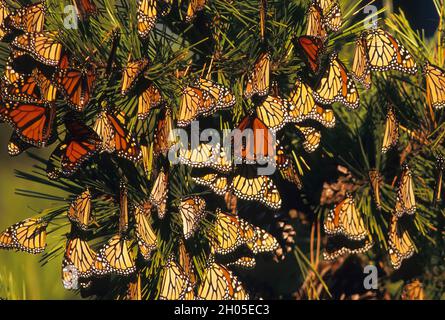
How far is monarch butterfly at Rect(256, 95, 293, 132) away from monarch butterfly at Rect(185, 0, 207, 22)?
0.12 meters

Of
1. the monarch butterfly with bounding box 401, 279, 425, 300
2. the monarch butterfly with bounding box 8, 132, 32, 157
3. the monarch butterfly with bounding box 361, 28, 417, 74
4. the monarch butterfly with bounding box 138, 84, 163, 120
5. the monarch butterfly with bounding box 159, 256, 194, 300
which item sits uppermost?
the monarch butterfly with bounding box 361, 28, 417, 74

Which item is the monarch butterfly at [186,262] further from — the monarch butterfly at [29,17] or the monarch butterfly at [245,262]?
the monarch butterfly at [29,17]

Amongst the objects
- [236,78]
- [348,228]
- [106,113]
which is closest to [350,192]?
[348,228]

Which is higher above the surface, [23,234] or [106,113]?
[106,113]

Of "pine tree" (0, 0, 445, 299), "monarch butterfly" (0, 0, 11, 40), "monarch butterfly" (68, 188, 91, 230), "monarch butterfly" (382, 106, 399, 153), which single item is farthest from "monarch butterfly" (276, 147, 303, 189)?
"monarch butterfly" (0, 0, 11, 40)

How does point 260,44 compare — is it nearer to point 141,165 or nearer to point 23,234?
point 141,165

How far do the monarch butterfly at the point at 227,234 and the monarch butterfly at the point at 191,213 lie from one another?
3 centimetres

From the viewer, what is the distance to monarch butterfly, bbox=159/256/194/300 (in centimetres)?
70

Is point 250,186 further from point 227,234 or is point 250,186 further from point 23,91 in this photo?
point 23,91

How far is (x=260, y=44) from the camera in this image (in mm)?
766

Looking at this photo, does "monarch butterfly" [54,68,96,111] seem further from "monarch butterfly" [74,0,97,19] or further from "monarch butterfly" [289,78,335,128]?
"monarch butterfly" [289,78,335,128]

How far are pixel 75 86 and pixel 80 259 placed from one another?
6.9 inches

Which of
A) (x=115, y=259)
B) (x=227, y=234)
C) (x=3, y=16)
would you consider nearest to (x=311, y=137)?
(x=227, y=234)
